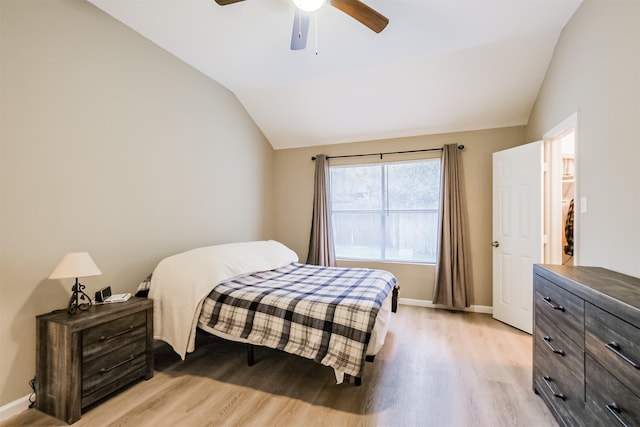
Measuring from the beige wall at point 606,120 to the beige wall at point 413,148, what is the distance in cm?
121

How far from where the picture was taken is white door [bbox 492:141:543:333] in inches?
120

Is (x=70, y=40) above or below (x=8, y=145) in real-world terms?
above

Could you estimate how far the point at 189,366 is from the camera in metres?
2.43

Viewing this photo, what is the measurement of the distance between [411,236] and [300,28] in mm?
3041

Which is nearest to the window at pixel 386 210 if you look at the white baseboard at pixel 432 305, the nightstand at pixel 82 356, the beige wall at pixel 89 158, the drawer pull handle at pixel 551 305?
the white baseboard at pixel 432 305

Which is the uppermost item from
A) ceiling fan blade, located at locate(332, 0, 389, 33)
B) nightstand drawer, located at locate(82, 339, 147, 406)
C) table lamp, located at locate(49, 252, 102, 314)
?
ceiling fan blade, located at locate(332, 0, 389, 33)

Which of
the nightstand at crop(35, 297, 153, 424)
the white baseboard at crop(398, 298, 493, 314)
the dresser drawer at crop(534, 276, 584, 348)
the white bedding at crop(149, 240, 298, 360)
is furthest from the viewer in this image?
the white baseboard at crop(398, 298, 493, 314)

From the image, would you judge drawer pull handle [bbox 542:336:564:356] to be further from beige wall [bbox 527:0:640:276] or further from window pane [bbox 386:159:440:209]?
window pane [bbox 386:159:440:209]

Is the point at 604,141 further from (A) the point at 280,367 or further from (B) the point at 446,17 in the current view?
(A) the point at 280,367

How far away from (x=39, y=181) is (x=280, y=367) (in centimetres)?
219

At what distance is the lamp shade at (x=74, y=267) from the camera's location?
1817mm

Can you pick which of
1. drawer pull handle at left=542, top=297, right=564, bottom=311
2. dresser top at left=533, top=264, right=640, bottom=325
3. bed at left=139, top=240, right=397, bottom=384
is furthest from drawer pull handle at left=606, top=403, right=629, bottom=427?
bed at left=139, top=240, right=397, bottom=384

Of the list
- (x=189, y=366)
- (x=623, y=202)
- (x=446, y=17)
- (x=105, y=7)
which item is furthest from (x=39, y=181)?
(x=623, y=202)

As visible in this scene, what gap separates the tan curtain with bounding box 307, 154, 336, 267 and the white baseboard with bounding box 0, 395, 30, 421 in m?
3.18
